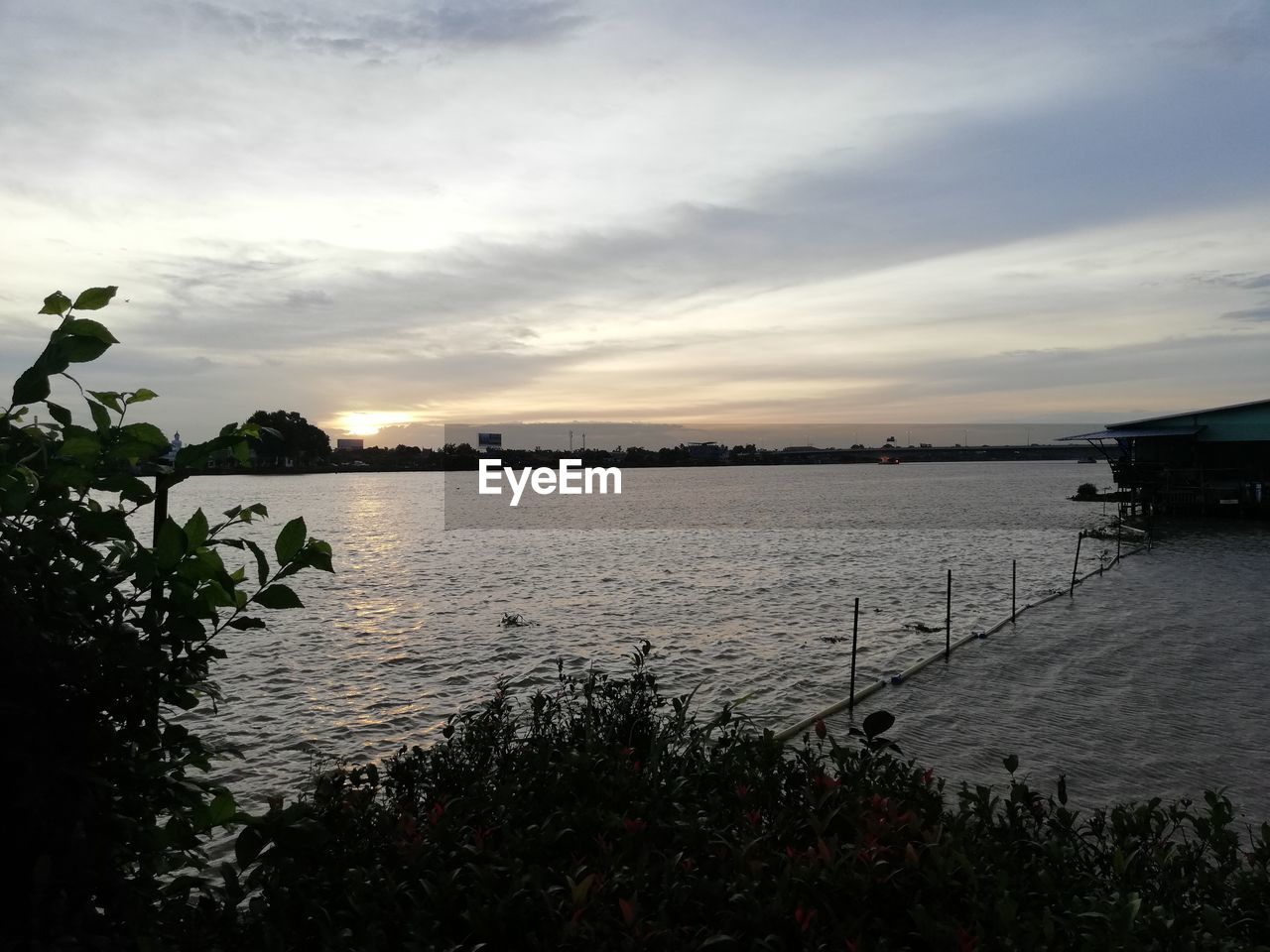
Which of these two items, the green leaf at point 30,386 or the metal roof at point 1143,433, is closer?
the green leaf at point 30,386

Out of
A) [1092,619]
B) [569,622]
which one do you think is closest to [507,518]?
[569,622]

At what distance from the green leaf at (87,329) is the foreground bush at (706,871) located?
2.68m

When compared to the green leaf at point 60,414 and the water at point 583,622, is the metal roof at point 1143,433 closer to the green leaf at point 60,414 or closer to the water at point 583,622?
the water at point 583,622

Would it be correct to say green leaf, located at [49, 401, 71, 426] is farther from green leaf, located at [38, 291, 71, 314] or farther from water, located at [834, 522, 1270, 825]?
water, located at [834, 522, 1270, 825]

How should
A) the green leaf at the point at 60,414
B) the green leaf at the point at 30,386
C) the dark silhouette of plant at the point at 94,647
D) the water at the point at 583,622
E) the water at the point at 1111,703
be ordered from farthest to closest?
the water at the point at 583,622
the water at the point at 1111,703
the green leaf at the point at 60,414
the green leaf at the point at 30,386
the dark silhouette of plant at the point at 94,647

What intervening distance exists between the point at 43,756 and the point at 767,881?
405 centimetres

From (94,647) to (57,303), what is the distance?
141 cm

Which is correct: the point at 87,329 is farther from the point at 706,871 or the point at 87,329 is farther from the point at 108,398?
the point at 706,871

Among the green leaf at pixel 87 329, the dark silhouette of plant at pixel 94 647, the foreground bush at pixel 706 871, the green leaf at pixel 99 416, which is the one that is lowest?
the foreground bush at pixel 706 871

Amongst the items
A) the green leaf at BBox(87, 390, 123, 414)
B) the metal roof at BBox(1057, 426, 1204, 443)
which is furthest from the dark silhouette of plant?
the metal roof at BBox(1057, 426, 1204, 443)

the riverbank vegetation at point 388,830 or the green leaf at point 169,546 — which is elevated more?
the green leaf at point 169,546

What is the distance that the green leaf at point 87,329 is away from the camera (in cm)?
310

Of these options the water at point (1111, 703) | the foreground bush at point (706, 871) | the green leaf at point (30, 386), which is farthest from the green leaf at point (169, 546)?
the water at point (1111, 703)

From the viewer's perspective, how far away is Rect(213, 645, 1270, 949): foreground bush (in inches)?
172
